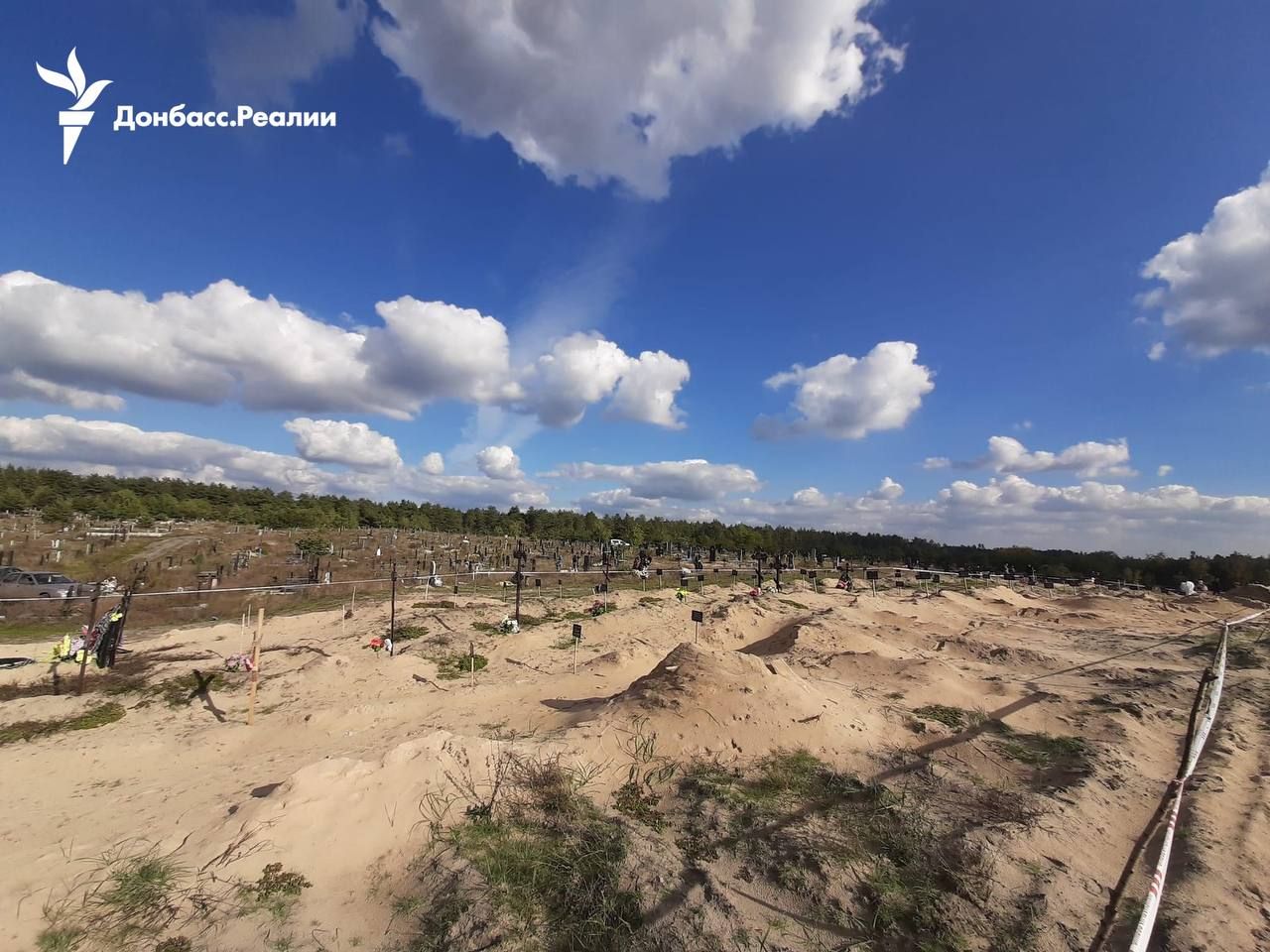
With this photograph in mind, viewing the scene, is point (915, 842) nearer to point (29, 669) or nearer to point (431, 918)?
point (431, 918)

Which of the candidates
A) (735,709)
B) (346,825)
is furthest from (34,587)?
(735,709)

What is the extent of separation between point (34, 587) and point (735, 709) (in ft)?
109

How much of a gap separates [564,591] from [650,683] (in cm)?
2067

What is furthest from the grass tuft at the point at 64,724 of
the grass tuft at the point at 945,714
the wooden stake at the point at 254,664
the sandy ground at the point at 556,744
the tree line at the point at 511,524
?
the tree line at the point at 511,524

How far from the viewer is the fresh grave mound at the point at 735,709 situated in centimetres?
1032

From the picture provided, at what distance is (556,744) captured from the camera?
9.82 m

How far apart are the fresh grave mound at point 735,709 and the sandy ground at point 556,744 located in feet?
0.17

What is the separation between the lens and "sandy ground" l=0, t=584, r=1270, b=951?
6641 mm

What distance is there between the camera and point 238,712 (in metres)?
13.7

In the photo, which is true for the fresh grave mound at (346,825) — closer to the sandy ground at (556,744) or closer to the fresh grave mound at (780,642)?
the sandy ground at (556,744)

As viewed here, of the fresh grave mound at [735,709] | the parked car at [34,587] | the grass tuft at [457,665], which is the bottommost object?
the grass tuft at [457,665]

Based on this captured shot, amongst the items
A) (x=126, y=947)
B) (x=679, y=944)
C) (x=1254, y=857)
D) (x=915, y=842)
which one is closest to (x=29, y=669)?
(x=126, y=947)

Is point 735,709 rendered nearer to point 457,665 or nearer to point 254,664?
point 457,665

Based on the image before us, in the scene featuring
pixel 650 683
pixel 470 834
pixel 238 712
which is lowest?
pixel 238 712
